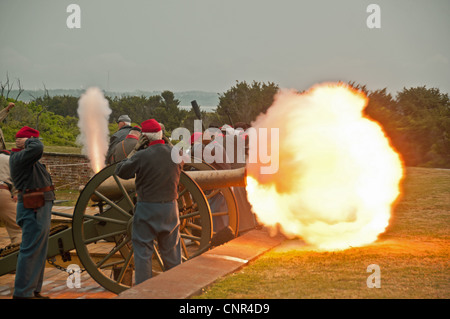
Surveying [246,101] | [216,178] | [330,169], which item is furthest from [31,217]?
[246,101]

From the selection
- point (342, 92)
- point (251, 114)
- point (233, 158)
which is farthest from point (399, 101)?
point (342, 92)

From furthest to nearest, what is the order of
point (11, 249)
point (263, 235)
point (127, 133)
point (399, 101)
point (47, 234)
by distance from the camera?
point (399, 101) → point (127, 133) → point (263, 235) → point (11, 249) → point (47, 234)

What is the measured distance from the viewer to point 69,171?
18.7 m

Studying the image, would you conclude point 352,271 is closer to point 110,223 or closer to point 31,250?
point 110,223

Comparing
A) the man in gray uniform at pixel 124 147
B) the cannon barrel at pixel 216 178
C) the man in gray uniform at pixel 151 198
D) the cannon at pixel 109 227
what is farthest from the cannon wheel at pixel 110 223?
the man in gray uniform at pixel 124 147

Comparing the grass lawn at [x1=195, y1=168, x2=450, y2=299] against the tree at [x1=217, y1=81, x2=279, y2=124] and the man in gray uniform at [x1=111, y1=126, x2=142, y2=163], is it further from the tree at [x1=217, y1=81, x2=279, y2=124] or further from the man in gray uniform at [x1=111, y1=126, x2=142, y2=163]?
the tree at [x1=217, y1=81, x2=279, y2=124]

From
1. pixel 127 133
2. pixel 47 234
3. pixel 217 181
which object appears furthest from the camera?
pixel 127 133

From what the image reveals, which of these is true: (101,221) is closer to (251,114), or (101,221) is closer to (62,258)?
(62,258)

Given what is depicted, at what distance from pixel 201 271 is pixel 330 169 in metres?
2.34

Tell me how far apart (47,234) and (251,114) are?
2445 centimetres

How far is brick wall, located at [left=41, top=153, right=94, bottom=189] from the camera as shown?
60.0ft

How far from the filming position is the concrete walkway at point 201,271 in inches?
163

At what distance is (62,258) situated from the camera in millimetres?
6082

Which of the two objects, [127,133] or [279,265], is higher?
[127,133]
